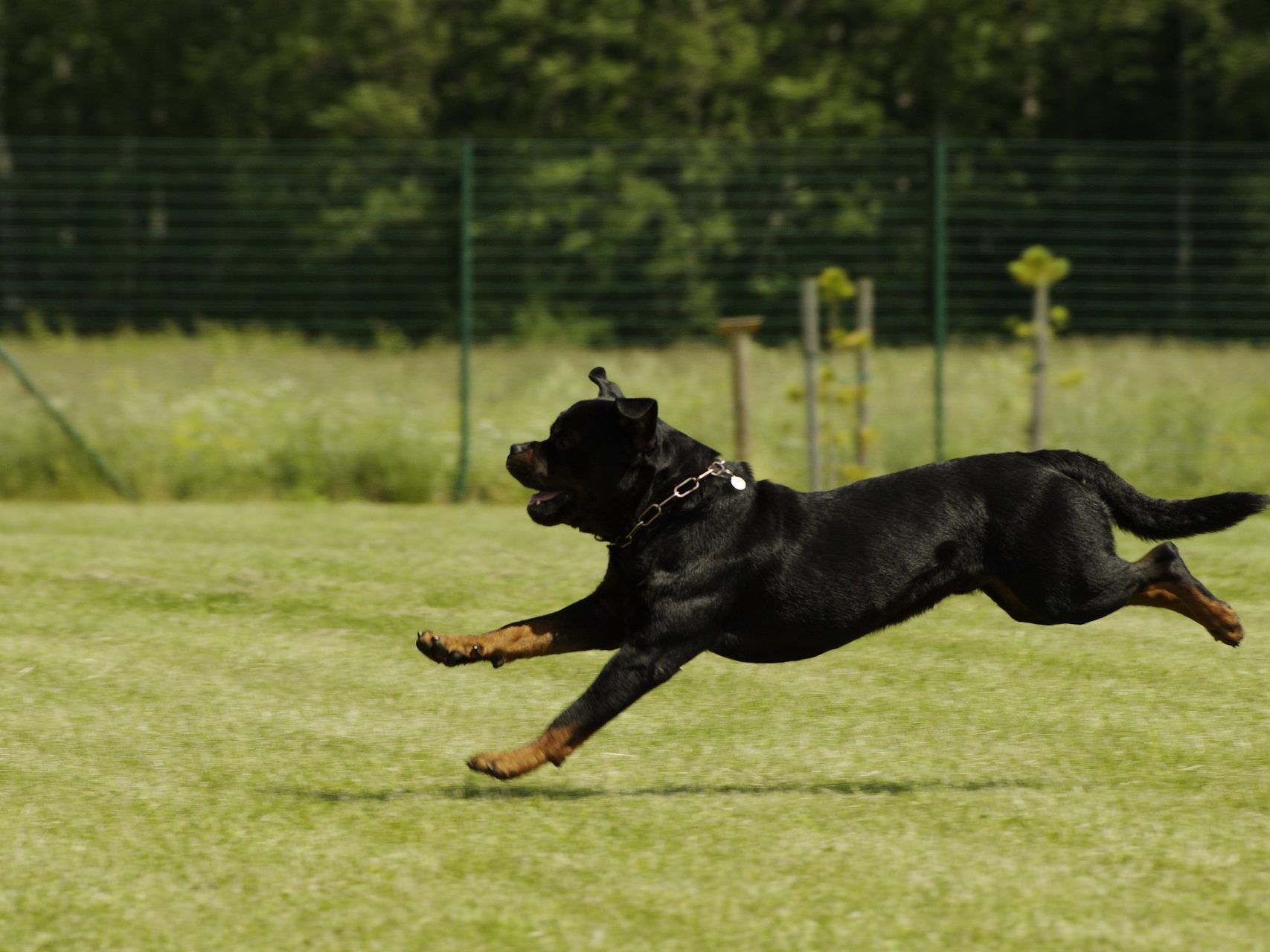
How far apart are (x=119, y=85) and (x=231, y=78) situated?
264 centimetres

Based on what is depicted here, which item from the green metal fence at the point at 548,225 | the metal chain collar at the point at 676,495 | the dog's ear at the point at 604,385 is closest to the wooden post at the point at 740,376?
the green metal fence at the point at 548,225

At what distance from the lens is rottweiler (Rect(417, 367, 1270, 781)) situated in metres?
4.53

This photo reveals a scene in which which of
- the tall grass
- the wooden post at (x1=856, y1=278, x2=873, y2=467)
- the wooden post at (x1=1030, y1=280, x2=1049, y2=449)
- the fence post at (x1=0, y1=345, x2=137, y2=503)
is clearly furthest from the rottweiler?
the fence post at (x1=0, y1=345, x2=137, y2=503)

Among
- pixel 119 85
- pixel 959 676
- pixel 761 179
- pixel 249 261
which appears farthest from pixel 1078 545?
pixel 119 85

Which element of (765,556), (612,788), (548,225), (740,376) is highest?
(548,225)

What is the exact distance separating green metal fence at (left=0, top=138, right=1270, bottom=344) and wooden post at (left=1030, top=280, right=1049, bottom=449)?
27.5 inches

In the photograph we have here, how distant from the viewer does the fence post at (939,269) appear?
11.3 m

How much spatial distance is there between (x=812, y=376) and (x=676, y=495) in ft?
20.7

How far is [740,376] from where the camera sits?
11.0 metres

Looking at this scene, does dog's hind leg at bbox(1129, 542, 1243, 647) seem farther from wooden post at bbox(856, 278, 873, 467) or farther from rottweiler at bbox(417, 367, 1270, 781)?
wooden post at bbox(856, 278, 873, 467)

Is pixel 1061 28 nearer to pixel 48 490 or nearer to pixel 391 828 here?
pixel 48 490

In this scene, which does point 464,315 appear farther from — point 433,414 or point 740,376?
point 740,376

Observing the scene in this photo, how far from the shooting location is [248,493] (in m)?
11.3

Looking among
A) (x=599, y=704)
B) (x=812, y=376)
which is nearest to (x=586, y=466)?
(x=599, y=704)
